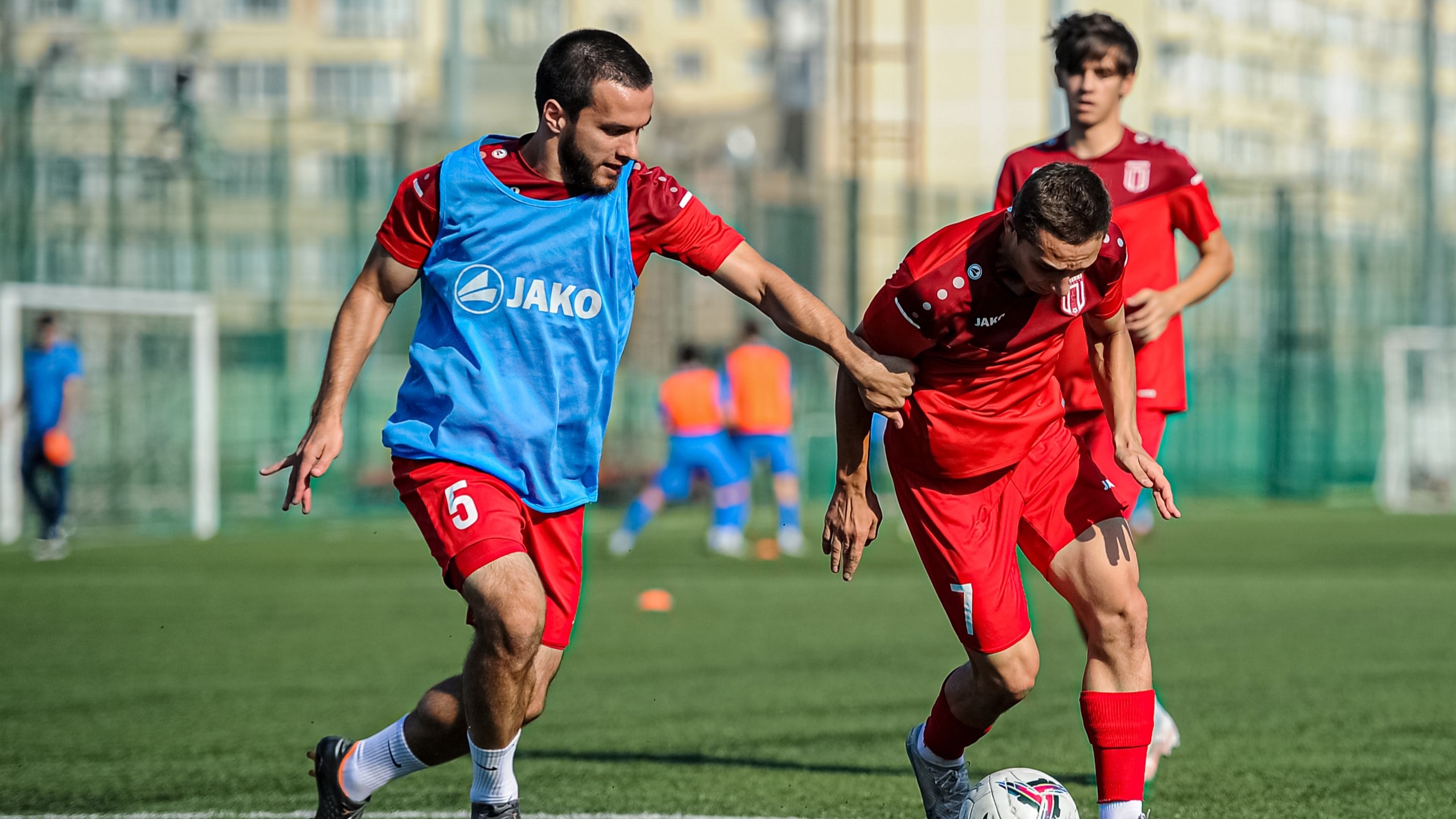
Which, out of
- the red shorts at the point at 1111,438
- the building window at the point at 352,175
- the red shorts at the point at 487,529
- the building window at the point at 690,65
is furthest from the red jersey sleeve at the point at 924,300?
the building window at the point at 690,65

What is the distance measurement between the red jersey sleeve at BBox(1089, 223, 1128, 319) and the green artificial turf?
64.6 inches

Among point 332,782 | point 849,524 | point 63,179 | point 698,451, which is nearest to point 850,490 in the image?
point 849,524

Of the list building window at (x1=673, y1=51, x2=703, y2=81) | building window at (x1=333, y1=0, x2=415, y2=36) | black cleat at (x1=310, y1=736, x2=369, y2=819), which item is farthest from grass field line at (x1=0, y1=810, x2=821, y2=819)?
building window at (x1=673, y1=51, x2=703, y2=81)

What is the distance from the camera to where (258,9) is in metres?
55.3

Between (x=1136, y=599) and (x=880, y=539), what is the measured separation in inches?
571

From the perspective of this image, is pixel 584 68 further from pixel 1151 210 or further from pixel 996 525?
pixel 1151 210

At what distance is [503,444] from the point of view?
4410mm

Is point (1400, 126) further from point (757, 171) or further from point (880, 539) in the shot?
point (880, 539)

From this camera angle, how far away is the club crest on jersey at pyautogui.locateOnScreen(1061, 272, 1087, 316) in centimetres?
445

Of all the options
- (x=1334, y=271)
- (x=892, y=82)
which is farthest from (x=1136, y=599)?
(x=892, y=82)

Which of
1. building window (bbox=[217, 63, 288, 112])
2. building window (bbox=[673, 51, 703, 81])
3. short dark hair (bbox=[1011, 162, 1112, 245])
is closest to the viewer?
short dark hair (bbox=[1011, 162, 1112, 245])

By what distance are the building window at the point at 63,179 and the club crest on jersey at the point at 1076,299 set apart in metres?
16.5

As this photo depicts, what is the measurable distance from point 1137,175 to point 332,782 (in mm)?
3273

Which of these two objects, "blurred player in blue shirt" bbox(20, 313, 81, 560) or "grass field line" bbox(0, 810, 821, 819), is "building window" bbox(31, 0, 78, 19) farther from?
"grass field line" bbox(0, 810, 821, 819)
